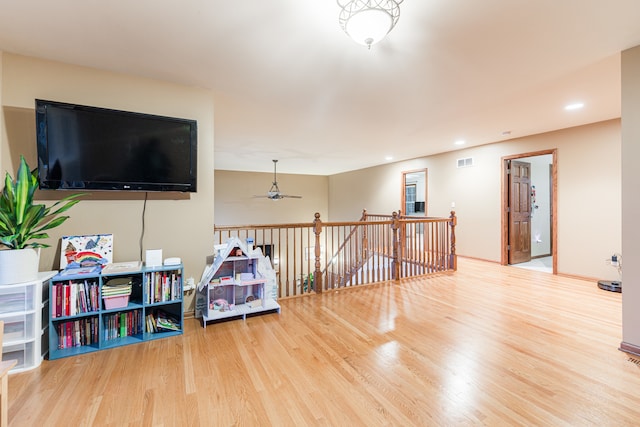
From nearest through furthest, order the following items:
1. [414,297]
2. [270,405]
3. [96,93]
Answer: [270,405], [96,93], [414,297]

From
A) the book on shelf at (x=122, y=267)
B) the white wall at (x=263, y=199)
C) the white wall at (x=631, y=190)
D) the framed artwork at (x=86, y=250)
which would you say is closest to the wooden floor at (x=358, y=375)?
the white wall at (x=631, y=190)

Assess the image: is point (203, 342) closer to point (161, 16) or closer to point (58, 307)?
point (58, 307)

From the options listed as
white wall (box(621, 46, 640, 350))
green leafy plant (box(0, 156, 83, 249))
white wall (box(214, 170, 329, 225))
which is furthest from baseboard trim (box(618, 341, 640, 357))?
white wall (box(214, 170, 329, 225))

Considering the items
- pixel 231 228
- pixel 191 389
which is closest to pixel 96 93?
pixel 231 228

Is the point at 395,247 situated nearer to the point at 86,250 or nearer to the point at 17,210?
the point at 86,250

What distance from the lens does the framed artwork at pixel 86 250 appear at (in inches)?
95.2

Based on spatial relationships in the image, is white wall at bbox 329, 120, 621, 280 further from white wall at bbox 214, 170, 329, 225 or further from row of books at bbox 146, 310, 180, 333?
row of books at bbox 146, 310, 180, 333

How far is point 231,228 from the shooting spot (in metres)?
3.23

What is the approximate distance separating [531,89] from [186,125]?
363cm

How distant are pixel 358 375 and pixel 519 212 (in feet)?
17.2

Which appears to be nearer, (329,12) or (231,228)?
(329,12)

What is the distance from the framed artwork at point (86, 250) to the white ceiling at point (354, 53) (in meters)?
1.54

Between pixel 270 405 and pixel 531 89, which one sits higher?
pixel 531 89

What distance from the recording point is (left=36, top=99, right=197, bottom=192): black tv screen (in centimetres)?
227
